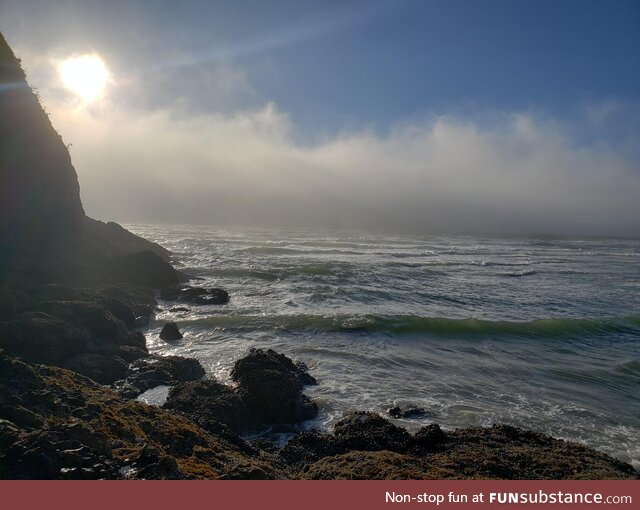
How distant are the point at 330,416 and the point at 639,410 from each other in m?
7.92

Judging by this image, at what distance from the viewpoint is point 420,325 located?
17391mm

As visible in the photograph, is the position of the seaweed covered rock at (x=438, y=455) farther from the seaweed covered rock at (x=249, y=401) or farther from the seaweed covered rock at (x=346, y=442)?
the seaweed covered rock at (x=249, y=401)

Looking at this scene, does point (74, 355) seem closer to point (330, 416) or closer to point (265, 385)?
point (265, 385)

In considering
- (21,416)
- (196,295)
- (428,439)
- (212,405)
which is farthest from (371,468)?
(196,295)

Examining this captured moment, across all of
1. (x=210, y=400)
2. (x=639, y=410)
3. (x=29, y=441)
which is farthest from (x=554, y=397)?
(x=29, y=441)

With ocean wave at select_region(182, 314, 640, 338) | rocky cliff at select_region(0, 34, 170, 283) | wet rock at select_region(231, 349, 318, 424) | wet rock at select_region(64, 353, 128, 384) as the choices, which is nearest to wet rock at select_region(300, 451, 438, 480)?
wet rock at select_region(231, 349, 318, 424)

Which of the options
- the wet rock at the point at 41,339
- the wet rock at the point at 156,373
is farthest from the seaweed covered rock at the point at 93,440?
the wet rock at the point at 41,339

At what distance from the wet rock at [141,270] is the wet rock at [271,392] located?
53.2ft

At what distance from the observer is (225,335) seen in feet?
51.1

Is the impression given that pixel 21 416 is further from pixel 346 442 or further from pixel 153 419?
pixel 346 442

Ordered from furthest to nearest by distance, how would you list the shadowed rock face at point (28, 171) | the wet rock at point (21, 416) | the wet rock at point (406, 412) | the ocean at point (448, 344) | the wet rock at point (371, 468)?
the shadowed rock face at point (28, 171) < the ocean at point (448, 344) < the wet rock at point (406, 412) < the wet rock at point (371, 468) < the wet rock at point (21, 416)
